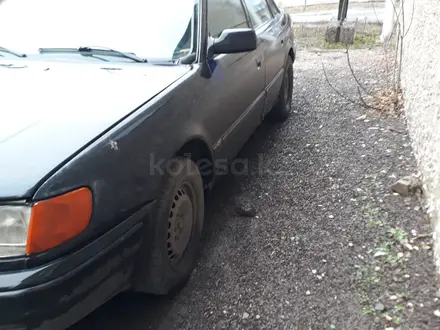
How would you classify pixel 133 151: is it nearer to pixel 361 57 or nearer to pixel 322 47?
pixel 361 57

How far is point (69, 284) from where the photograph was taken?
190 cm

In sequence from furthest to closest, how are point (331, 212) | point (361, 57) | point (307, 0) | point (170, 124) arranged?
point (307, 0) < point (361, 57) < point (331, 212) < point (170, 124)

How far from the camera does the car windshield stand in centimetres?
306

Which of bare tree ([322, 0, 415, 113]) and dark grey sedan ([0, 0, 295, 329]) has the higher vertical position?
dark grey sedan ([0, 0, 295, 329])

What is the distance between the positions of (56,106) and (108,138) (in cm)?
44

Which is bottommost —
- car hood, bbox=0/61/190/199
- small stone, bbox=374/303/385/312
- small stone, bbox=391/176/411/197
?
small stone, bbox=374/303/385/312

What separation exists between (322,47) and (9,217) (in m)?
8.32

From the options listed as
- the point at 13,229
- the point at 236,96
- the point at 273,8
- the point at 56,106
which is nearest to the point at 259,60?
the point at 236,96

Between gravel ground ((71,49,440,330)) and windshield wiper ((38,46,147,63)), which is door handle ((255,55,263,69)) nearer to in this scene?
gravel ground ((71,49,440,330))

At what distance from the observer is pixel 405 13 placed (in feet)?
19.1

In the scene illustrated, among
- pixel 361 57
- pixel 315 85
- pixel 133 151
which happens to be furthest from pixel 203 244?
pixel 361 57

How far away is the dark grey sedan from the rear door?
1.19 feet

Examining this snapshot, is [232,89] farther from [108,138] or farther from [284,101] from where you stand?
[284,101]

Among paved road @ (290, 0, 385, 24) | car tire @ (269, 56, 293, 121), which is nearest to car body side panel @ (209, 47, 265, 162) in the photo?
car tire @ (269, 56, 293, 121)
